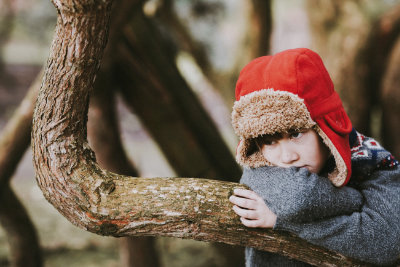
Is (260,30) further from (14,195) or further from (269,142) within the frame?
(269,142)

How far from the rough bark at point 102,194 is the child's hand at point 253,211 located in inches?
1.1

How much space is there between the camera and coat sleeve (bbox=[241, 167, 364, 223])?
108 cm

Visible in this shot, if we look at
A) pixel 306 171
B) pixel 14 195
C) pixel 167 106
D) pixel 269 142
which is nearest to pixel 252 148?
pixel 269 142

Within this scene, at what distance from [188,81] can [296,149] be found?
2.71 m

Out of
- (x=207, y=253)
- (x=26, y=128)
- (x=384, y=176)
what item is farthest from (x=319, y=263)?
(x=207, y=253)

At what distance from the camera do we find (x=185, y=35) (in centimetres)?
395

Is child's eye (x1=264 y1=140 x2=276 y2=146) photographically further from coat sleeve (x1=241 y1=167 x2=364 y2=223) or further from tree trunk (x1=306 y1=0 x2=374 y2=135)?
tree trunk (x1=306 y1=0 x2=374 y2=135)

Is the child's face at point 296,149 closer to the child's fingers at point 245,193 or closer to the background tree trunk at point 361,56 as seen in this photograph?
Answer: the child's fingers at point 245,193

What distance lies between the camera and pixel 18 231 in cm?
258

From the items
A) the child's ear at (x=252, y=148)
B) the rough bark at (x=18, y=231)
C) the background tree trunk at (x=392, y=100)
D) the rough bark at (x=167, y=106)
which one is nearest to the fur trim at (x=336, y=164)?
the child's ear at (x=252, y=148)

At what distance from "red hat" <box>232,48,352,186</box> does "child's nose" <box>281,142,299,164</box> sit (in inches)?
2.5

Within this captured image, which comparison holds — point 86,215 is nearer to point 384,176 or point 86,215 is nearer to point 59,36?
point 59,36

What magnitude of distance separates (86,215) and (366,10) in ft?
11.2

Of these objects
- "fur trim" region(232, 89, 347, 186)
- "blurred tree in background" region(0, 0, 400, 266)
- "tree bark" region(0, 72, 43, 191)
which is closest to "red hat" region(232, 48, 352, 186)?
"fur trim" region(232, 89, 347, 186)
